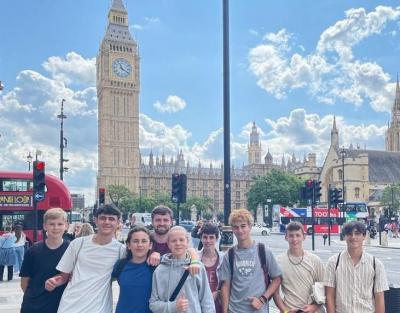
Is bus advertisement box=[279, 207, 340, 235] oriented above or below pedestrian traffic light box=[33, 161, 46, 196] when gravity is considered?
below

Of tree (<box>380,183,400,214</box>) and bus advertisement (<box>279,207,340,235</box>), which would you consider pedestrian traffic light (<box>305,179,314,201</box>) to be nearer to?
bus advertisement (<box>279,207,340,235</box>)

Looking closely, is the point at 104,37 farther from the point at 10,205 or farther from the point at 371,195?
the point at 10,205

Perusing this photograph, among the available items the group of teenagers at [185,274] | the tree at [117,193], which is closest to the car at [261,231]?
the group of teenagers at [185,274]

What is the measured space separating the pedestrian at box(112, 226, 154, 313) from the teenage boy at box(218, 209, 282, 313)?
0.89m

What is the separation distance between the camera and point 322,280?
5105 millimetres

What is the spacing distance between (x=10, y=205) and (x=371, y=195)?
2829 inches

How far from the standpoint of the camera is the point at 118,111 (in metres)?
120

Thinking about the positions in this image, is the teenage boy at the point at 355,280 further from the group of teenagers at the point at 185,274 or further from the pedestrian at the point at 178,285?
the pedestrian at the point at 178,285

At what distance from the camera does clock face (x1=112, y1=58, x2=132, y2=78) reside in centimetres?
11988

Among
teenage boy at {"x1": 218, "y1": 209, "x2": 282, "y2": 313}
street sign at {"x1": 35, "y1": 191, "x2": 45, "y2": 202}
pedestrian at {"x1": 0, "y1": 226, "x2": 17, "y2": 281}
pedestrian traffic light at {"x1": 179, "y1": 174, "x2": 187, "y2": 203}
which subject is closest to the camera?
teenage boy at {"x1": 218, "y1": 209, "x2": 282, "y2": 313}

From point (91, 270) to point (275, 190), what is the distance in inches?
2623

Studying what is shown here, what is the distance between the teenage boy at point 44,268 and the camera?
4.81m

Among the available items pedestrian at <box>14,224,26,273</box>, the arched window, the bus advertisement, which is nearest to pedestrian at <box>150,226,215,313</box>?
pedestrian at <box>14,224,26,273</box>

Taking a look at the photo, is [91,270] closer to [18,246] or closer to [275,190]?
[18,246]
